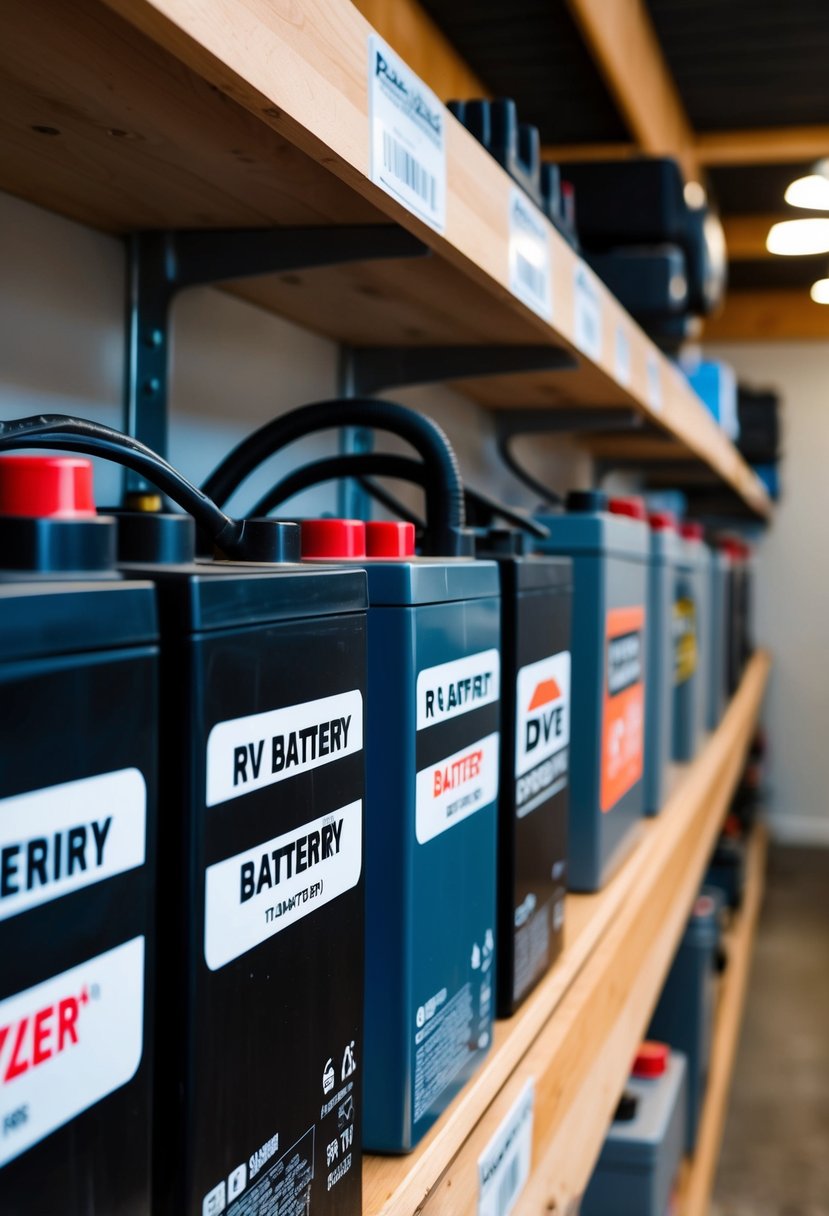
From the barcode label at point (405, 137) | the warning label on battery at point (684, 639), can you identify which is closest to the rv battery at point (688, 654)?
the warning label on battery at point (684, 639)

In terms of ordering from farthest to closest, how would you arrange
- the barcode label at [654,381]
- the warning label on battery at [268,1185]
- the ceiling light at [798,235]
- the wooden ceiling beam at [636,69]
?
the ceiling light at [798,235], the wooden ceiling beam at [636,69], the barcode label at [654,381], the warning label on battery at [268,1185]

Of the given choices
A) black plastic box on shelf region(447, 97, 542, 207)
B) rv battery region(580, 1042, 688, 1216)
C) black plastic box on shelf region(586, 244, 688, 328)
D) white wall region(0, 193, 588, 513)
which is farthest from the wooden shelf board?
black plastic box on shelf region(586, 244, 688, 328)

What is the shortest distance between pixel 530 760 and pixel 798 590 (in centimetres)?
508

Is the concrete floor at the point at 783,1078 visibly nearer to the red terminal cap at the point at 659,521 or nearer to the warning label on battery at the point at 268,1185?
the red terminal cap at the point at 659,521

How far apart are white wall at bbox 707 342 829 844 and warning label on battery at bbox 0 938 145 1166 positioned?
557 centimetres

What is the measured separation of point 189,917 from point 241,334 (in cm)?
73

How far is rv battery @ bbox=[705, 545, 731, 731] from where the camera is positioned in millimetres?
2732

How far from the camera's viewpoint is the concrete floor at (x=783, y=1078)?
2723 millimetres

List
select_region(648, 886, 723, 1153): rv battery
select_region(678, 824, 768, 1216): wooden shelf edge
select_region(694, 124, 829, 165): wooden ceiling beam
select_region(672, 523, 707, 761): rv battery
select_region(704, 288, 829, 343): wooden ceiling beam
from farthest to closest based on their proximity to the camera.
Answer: select_region(704, 288, 829, 343): wooden ceiling beam
select_region(694, 124, 829, 165): wooden ceiling beam
select_region(648, 886, 723, 1153): rv battery
select_region(678, 824, 768, 1216): wooden shelf edge
select_region(672, 523, 707, 761): rv battery

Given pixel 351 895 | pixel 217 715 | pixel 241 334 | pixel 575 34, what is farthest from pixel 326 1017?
pixel 575 34

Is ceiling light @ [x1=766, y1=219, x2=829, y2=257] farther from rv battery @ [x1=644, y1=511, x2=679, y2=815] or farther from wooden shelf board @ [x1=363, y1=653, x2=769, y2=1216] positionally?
wooden shelf board @ [x1=363, y1=653, x2=769, y2=1216]

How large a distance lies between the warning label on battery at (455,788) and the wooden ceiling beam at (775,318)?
5057 millimetres

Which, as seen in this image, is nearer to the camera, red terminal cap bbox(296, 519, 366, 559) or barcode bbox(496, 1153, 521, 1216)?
red terminal cap bbox(296, 519, 366, 559)

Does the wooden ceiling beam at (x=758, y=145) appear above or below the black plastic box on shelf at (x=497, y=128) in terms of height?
above
